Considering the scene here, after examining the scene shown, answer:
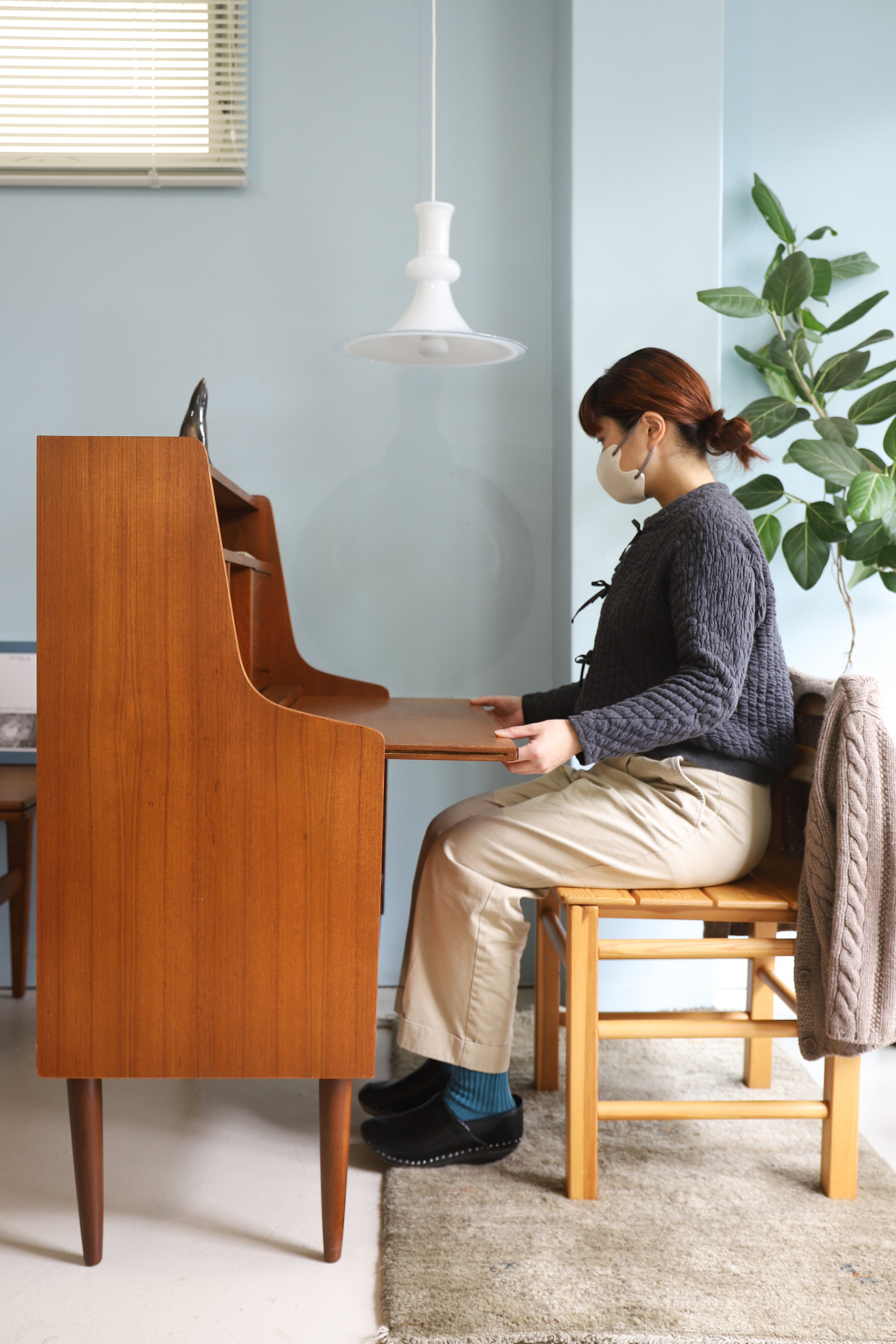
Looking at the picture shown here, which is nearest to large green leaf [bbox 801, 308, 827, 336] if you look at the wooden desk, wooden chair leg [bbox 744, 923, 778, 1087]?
the wooden desk

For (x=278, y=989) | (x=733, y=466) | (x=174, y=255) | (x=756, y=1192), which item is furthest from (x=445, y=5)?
(x=756, y=1192)

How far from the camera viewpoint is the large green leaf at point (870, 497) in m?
1.88

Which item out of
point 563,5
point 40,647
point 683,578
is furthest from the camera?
point 563,5

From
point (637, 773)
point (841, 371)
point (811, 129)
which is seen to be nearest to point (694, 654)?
point (637, 773)

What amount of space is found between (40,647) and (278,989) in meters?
0.53

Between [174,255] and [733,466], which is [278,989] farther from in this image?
[174,255]

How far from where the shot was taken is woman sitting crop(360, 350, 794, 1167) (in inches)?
57.8

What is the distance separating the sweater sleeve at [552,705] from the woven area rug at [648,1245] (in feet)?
2.32

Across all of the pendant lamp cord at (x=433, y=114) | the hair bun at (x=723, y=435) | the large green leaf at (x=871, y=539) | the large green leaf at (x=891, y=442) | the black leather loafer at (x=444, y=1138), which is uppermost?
the pendant lamp cord at (x=433, y=114)

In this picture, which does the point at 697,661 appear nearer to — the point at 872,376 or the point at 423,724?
the point at 423,724

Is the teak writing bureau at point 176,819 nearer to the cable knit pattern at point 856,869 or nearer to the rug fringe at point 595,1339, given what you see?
the rug fringe at point 595,1339

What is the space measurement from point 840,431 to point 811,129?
2.96 feet

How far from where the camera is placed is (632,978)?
224cm

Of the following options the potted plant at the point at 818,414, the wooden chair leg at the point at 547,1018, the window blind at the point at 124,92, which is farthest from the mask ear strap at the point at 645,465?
the window blind at the point at 124,92
